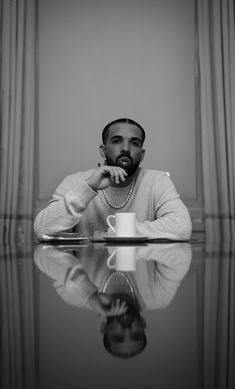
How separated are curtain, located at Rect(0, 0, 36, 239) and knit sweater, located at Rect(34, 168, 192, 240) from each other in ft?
2.43

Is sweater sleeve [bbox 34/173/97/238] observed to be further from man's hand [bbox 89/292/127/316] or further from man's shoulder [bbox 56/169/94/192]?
man's hand [bbox 89/292/127/316]

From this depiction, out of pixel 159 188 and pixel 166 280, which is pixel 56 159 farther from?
pixel 166 280

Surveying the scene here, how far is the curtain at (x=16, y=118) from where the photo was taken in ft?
9.79

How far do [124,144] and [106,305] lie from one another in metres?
2.04

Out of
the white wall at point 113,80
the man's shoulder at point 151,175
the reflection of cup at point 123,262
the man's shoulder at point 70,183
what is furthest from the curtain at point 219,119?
the reflection of cup at point 123,262

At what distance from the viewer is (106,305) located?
1.02 ft

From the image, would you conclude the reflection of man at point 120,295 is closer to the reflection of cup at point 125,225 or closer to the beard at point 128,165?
the reflection of cup at point 125,225

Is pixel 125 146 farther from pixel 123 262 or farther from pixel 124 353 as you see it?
pixel 124 353

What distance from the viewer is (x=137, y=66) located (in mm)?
3221

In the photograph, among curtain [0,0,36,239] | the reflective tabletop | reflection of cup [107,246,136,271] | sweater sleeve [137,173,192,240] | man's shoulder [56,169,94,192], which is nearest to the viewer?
the reflective tabletop

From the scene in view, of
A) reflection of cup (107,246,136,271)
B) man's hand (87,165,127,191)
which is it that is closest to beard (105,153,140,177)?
man's hand (87,165,127,191)

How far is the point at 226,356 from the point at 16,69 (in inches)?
119

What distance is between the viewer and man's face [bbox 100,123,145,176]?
2.30 meters

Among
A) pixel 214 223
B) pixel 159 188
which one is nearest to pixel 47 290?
pixel 159 188
